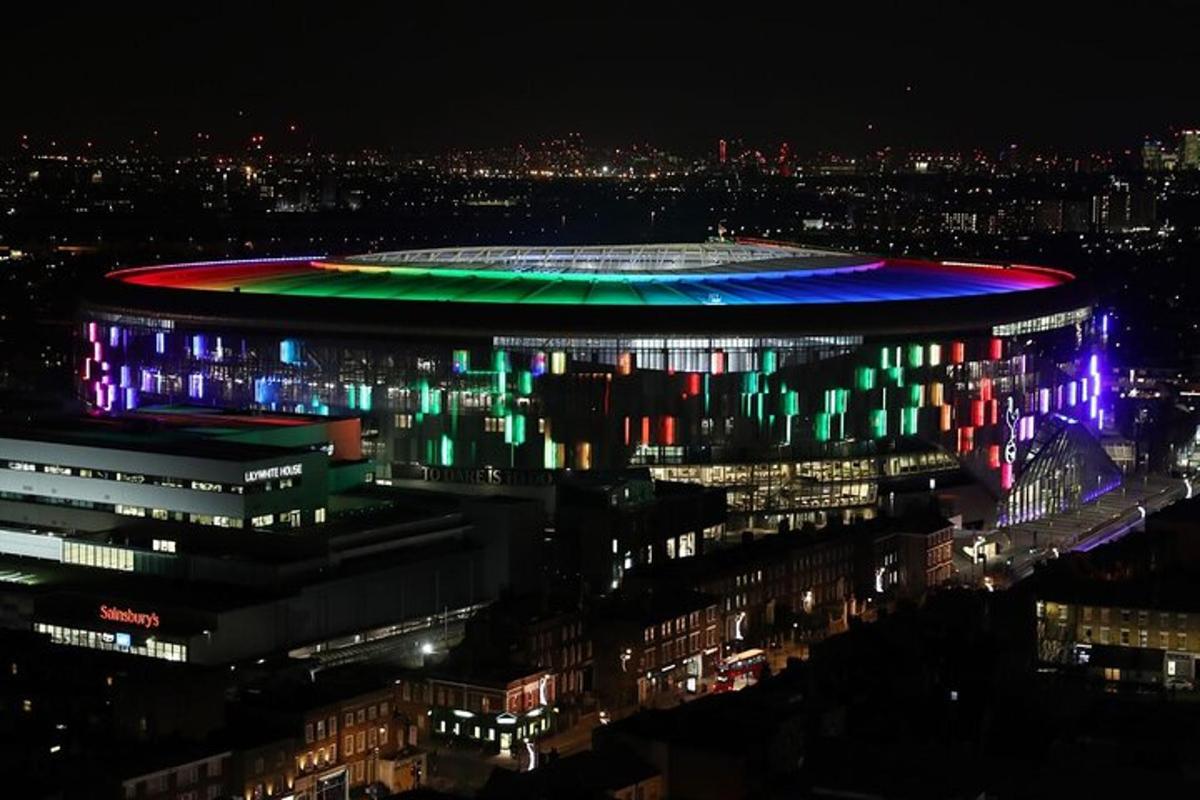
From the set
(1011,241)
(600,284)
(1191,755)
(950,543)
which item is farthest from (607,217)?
(1191,755)

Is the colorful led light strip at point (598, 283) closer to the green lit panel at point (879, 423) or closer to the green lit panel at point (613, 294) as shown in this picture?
the green lit panel at point (613, 294)

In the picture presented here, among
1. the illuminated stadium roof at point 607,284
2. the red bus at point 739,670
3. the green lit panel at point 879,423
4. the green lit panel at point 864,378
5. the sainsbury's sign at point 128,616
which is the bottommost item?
the red bus at point 739,670

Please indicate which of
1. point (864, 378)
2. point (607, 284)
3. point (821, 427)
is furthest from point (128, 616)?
point (607, 284)

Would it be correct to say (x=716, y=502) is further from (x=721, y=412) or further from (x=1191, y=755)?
(x=1191, y=755)

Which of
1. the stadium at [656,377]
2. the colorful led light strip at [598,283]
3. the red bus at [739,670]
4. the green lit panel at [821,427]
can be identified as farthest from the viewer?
the colorful led light strip at [598,283]

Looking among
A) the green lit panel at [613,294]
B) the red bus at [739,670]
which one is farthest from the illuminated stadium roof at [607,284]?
the red bus at [739,670]

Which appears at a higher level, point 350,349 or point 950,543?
point 350,349

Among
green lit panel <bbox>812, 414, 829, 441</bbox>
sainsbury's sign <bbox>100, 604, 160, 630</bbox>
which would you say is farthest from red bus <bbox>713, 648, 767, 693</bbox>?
green lit panel <bbox>812, 414, 829, 441</bbox>
